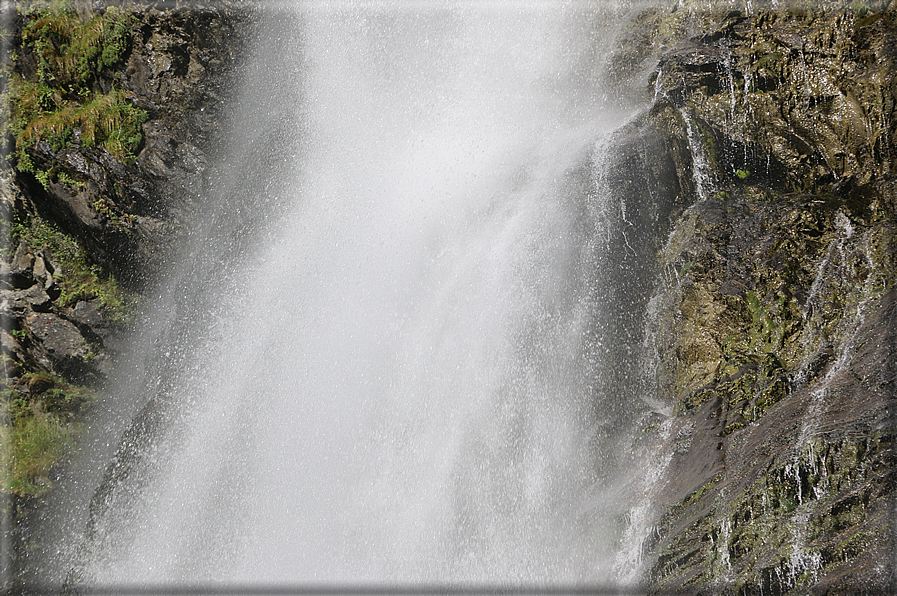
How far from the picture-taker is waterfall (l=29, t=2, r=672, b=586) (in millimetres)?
4719

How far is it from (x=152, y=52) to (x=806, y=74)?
7131 mm

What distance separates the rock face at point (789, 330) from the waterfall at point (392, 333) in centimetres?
49

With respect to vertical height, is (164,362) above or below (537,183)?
below

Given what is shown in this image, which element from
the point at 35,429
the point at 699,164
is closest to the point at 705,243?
the point at 699,164

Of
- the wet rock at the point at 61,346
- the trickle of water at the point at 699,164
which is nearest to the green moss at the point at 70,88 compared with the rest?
the wet rock at the point at 61,346

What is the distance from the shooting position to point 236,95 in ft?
21.5

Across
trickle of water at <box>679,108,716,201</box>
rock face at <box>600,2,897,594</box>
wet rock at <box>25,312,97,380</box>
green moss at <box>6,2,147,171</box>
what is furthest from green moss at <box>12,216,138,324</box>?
trickle of water at <box>679,108,716,201</box>

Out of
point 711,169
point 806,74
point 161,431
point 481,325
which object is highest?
point 806,74

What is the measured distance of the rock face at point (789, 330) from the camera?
12.9 feet

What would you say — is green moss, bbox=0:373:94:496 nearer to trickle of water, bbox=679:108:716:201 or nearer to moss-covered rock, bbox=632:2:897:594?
moss-covered rock, bbox=632:2:897:594

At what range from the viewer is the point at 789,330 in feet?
13.5

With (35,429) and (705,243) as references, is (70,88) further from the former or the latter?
(705,243)

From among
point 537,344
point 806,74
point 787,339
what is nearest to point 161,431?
point 537,344

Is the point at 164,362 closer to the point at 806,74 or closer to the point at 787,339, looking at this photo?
the point at 787,339
